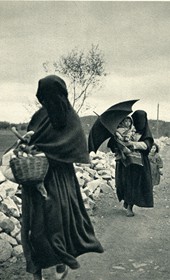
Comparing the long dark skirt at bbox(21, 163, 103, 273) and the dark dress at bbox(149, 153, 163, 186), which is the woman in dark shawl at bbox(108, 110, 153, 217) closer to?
the dark dress at bbox(149, 153, 163, 186)

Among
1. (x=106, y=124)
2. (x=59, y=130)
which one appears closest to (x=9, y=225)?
(x=59, y=130)

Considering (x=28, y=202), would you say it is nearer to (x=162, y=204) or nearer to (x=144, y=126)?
(x=144, y=126)

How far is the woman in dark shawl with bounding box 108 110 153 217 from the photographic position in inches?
318

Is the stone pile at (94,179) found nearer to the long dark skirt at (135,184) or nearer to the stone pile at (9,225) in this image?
the long dark skirt at (135,184)

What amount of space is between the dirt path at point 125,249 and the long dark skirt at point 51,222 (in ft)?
1.78

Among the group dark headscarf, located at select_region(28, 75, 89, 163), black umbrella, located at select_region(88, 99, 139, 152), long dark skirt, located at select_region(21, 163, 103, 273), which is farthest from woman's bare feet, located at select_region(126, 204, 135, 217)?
dark headscarf, located at select_region(28, 75, 89, 163)

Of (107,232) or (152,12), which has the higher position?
(152,12)

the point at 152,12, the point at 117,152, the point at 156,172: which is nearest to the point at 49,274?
the point at 117,152

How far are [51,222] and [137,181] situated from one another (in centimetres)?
381

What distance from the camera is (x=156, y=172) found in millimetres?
9383

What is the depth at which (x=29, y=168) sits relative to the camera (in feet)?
13.9

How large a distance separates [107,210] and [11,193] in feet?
7.52

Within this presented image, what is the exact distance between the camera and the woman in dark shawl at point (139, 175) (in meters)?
8.08

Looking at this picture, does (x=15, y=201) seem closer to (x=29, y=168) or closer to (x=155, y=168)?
(x=29, y=168)
